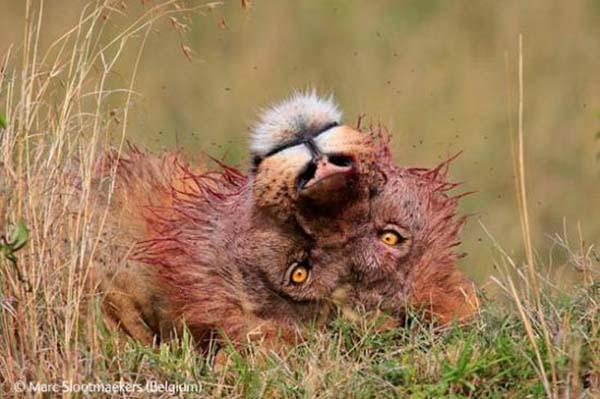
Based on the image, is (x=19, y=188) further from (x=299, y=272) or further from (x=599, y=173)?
(x=599, y=173)

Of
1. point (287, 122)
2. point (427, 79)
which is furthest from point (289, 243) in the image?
point (427, 79)

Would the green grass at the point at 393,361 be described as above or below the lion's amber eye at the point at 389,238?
below

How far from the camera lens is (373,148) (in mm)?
5109

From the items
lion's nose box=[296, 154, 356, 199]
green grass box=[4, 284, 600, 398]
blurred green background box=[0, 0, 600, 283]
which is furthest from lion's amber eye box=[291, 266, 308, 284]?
blurred green background box=[0, 0, 600, 283]

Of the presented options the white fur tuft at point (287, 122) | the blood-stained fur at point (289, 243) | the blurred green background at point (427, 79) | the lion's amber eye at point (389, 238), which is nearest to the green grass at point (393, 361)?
the blood-stained fur at point (289, 243)

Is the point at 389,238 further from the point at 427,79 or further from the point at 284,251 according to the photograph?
the point at 427,79

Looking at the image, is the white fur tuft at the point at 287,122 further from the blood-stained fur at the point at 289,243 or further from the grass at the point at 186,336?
the grass at the point at 186,336

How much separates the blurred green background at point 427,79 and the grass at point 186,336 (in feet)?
7.66

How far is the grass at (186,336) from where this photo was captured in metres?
4.84

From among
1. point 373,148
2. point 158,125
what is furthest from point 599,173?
point 373,148

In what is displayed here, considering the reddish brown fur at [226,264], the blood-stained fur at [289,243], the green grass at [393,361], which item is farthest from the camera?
the reddish brown fur at [226,264]

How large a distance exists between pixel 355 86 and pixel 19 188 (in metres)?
4.46

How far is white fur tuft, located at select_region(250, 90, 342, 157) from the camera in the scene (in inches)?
196

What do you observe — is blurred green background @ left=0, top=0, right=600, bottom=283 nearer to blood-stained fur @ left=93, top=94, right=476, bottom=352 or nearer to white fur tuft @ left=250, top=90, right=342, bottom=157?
blood-stained fur @ left=93, top=94, right=476, bottom=352
